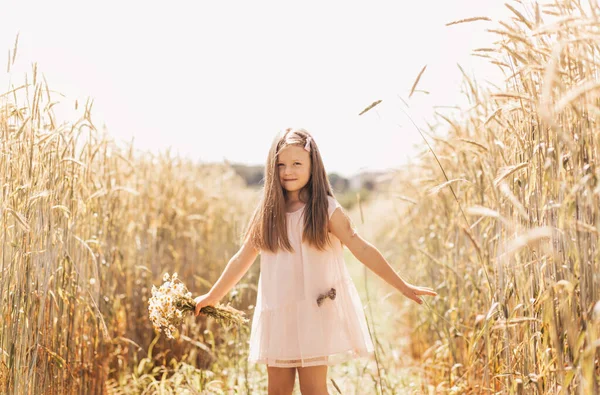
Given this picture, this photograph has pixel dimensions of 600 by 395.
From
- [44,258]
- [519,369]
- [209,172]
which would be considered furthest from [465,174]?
[209,172]

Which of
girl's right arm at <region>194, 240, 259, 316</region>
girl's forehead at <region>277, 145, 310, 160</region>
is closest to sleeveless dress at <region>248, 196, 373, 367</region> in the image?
girl's right arm at <region>194, 240, 259, 316</region>

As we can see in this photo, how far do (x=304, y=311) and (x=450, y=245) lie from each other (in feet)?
4.22

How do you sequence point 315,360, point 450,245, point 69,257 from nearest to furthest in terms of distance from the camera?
1. point 315,360
2. point 69,257
3. point 450,245

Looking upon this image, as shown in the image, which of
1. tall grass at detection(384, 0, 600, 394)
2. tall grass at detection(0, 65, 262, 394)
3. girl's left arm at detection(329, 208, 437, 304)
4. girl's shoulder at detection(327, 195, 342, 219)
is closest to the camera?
tall grass at detection(384, 0, 600, 394)

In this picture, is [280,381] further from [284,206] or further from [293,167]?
[293,167]

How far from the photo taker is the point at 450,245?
3375 millimetres

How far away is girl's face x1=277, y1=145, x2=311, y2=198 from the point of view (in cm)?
257

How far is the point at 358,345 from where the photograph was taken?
2471 millimetres

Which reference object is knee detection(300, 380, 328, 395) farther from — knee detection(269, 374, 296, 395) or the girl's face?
the girl's face

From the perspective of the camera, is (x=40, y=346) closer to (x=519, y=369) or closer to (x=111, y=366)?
(x=111, y=366)

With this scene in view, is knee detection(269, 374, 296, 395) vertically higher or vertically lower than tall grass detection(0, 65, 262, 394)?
lower

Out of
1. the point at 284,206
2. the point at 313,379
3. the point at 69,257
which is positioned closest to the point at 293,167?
the point at 284,206

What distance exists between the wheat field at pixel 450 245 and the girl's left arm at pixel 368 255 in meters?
0.29

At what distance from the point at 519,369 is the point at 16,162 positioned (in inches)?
82.3
